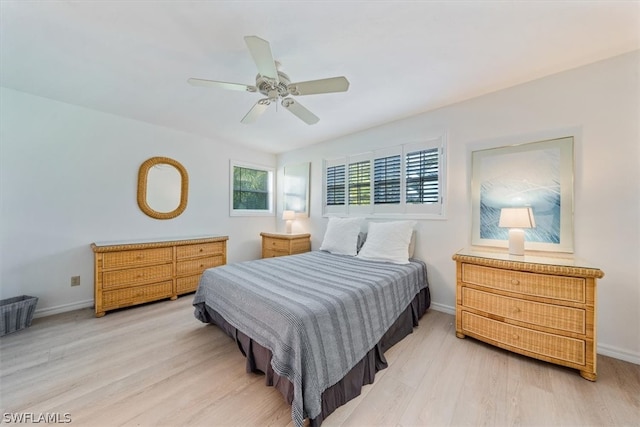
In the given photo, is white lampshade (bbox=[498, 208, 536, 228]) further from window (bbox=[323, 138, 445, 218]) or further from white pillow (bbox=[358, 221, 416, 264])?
white pillow (bbox=[358, 221, 416, 264])

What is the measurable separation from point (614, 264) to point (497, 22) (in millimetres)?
2134

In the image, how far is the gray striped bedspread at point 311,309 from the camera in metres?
1.30

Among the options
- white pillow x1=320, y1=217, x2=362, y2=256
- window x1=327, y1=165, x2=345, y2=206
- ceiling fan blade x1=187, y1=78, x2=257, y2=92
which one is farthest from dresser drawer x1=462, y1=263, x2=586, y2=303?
ceiling fan blade x1=187, y1=78, x2=257, y2=92

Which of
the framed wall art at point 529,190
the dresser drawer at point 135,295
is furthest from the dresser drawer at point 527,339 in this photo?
the dresser drawer at point 135,295

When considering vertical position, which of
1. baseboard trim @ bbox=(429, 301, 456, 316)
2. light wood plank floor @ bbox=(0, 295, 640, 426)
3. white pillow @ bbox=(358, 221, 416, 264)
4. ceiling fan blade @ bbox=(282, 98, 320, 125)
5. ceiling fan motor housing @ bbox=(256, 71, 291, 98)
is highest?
ceiling fan motor housing @ bbox=(256, 71, 291, 98)

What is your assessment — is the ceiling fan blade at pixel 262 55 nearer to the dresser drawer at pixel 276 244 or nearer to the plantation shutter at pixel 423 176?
the plantation shutter at pixel 423 176

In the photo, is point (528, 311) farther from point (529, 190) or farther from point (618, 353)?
point (529, 190)

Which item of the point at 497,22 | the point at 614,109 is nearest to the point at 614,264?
the point at 614,109

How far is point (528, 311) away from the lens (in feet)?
6.09

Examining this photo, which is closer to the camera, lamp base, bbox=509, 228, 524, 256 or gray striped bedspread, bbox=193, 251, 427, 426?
gray striped bedspread, bbox=193, 251, 427, 426

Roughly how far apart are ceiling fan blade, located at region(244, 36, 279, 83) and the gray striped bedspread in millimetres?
1597

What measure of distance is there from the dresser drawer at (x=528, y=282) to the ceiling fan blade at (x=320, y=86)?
1.93 m

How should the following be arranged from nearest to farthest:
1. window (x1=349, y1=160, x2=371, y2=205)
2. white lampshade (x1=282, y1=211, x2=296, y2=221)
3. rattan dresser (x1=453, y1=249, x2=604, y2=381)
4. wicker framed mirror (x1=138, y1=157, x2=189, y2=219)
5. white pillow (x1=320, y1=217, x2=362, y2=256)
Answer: rattan dresser (x1=453, y1=249, x2=604, y2=381), white pillow (x1=320, y1=217, x2=362, y2=256), wicker framed mirror (x1=138, y1=157, x2=189, y2=219), window (x1=349, y1=160, x2=371, y2=205), white lampshade (x1=282, y1=211, x2=296, y2=221)

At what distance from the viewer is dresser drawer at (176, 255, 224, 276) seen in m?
3.27
